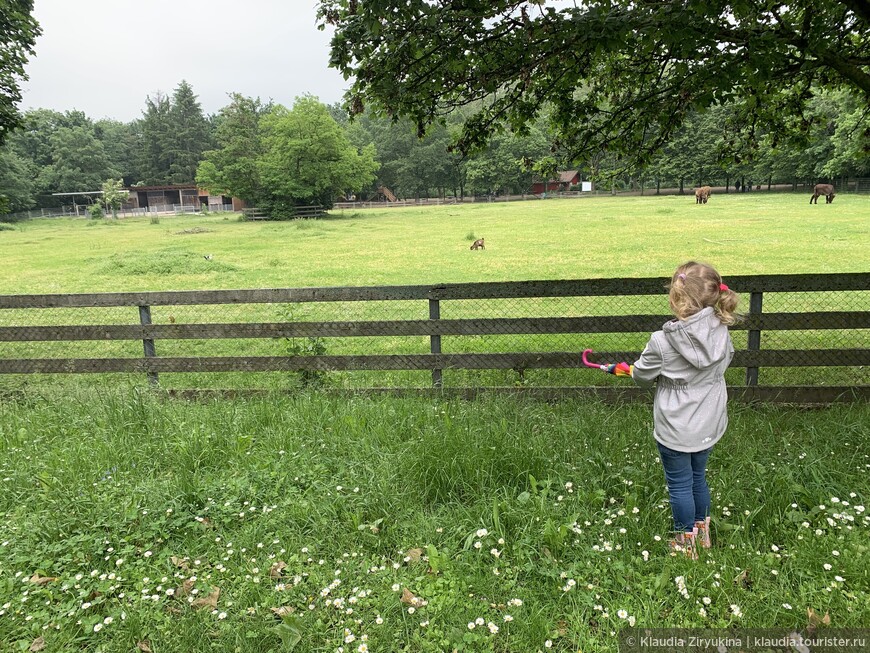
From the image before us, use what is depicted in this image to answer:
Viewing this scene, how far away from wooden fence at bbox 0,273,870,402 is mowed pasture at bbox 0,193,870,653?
57 cm

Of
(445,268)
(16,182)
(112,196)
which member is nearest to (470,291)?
(445,268)

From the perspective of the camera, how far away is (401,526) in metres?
3.55

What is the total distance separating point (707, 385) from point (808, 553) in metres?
1.01

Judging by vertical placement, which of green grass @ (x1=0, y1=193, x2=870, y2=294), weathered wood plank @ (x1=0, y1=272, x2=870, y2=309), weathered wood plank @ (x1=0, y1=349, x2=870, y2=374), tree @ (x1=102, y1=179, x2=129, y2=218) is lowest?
weathered wood plank @ (x1=0, y1=349, x2=870, y2=374)

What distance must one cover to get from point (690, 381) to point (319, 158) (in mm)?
61879

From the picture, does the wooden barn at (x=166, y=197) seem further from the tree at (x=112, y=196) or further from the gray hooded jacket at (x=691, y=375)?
the gray hooded jacket at (x=691, y=375)

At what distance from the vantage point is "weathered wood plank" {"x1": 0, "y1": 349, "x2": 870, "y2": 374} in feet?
19.3

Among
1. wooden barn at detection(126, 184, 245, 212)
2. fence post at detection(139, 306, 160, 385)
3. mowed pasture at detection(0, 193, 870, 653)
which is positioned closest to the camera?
mowed pasture at detection(0, 193, 870, 653)

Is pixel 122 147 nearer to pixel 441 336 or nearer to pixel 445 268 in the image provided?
pixel 445 268

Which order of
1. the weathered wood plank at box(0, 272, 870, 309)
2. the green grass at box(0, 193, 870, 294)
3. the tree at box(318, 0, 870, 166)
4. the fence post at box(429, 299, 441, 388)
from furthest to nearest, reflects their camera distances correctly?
the green grass at box(0, 193, 870, 294)
the fence post at box(429, 299, 441, 388)
the weathered wood plank at box(0, 272, 870, 309)
the tree at box(318, 0, 870, 166)

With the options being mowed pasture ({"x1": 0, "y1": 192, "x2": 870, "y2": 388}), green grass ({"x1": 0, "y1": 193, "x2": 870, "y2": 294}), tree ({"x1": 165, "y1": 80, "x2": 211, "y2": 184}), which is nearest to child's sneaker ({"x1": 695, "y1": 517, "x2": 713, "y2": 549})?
mowed pasture ({"x1": 0, "y1": 192, "x2": 870, "y2": 388})

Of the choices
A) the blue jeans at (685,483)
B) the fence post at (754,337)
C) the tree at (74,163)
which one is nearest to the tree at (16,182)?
the tree at (74,163)

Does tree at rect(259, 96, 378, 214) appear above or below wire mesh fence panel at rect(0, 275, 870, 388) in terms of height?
above

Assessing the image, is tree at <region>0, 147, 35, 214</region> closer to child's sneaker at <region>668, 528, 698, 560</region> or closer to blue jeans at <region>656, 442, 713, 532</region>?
blue jeans at <region>656, 442, 713, 532</region>
